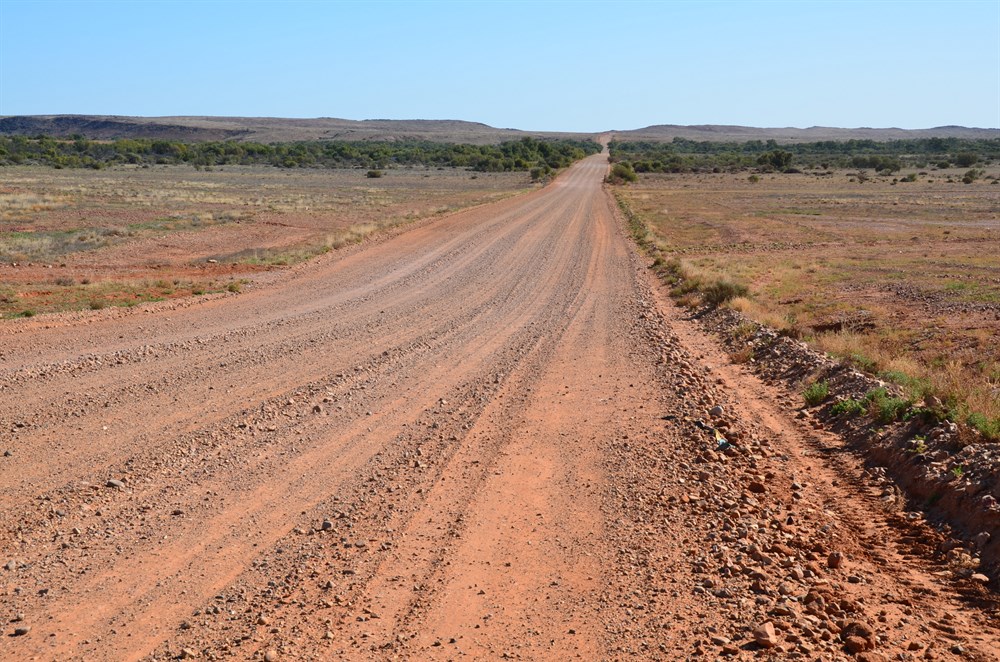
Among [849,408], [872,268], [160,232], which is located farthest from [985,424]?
Result: [160,232]

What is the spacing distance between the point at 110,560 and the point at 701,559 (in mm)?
4271

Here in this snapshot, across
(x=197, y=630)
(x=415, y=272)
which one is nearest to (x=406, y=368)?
(x=197, y=630)

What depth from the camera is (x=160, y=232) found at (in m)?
35.5

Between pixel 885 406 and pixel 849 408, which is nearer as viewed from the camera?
pixel 885 406

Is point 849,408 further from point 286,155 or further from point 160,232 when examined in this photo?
point 286,155

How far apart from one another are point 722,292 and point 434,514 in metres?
13.6

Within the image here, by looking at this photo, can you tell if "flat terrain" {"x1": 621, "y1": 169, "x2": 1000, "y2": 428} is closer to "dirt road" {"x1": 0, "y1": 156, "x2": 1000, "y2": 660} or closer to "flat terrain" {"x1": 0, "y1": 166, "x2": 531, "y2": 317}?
"dirt road" {"x1": 0, "y1": 156, "x2": 1000, "y2": 660}

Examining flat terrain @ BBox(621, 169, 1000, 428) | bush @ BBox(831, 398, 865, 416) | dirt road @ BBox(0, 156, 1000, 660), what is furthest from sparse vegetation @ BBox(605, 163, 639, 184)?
bush @ BBox(831, 398, 865, 416)

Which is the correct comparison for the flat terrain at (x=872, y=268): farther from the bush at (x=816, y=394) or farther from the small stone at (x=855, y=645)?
the small stone at (x=855, y=645)

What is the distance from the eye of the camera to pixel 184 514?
702 cm

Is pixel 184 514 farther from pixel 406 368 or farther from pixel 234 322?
pixel 234 322

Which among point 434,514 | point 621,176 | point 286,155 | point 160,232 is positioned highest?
point 286,155

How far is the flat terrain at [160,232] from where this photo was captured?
837 inches

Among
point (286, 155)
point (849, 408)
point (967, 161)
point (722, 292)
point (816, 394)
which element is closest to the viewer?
point (849, 408)
